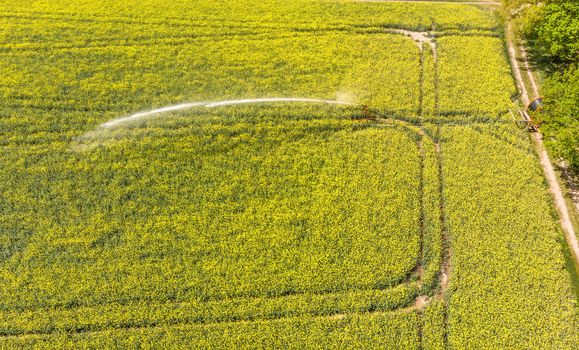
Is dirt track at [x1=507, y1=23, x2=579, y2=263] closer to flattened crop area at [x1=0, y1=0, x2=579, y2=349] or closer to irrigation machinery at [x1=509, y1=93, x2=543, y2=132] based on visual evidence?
irrigation machinery at [x1=509, y1=93, x2=543, y2=132]

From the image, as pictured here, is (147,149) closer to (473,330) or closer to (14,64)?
(14,64)

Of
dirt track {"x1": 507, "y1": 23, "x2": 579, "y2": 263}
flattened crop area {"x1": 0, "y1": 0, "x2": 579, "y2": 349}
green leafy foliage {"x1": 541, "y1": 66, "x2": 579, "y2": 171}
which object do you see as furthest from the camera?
green leafy foliage {"x1": 541, "y1": 66, "x2": 579, "y2": 171}

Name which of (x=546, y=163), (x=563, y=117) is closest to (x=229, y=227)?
(x=546, y=163)

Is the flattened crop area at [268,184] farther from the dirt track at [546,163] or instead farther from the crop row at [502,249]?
the dirt track at [546,163]

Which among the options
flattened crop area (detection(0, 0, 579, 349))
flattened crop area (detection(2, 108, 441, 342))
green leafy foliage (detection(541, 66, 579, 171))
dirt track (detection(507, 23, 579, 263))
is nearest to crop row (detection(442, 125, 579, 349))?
flattened crop area (detection(0, 0, 579, 349))

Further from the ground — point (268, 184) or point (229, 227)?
point (268, 184)

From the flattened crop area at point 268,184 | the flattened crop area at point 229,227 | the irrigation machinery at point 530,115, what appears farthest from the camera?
the irrigation machinery at point 530,115

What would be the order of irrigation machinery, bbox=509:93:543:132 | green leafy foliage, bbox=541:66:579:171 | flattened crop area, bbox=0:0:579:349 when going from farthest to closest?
irrigation machinery, bbox=509:93:543:132, green leafy foliage, bbox=541:66:579:171, flattened crop area, bbox=0:0:579:349

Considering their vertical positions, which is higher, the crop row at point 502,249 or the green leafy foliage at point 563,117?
the green leafy foliage at point 563,117

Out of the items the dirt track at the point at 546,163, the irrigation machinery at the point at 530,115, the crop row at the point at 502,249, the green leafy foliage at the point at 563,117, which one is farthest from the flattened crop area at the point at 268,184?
the green leafy foliage at the point at 563,117

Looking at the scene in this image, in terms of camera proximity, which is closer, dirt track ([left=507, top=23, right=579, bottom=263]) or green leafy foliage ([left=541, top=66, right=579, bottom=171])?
dirt track ([left=507, top=23, right=579, bottom=263])

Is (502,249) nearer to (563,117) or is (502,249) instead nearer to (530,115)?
(563,117)

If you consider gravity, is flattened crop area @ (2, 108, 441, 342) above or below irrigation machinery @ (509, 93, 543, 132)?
below
